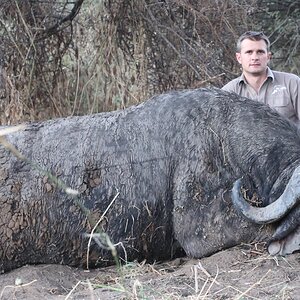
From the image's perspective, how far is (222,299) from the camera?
15.7 feet

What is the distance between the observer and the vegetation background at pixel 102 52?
10.4m

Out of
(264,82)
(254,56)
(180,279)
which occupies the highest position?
(254,56)

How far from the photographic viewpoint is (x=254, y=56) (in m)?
7.72

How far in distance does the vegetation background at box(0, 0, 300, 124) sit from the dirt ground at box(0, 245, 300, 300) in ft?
14.7

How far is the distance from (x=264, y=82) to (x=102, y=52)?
3.60 meters

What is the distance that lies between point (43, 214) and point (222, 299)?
2133 millimetres

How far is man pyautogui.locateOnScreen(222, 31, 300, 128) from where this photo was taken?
7.70m

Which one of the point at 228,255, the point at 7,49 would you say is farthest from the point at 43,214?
the point at 7,49

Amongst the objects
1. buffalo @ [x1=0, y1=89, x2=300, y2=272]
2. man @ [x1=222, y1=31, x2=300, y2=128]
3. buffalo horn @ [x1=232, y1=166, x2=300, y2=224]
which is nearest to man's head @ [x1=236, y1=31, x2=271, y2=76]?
man @ [x1=222, y1=31, x2=300, y2=128]

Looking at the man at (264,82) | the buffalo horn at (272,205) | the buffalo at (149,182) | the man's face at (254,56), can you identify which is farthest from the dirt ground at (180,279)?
the man's face at (254,56)

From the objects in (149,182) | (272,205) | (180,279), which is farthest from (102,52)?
(180,279)

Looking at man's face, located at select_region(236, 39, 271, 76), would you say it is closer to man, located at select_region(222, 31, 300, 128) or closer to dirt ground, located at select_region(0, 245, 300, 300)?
man, located at select_region(222, 31, 300, 128)

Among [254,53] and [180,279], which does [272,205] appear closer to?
[180,279]

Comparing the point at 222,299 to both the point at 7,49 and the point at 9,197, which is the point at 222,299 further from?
the point at 7,49
